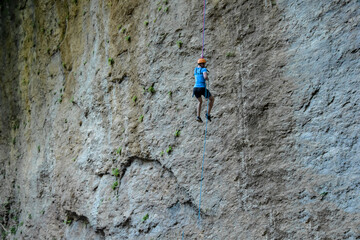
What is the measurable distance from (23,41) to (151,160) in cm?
1031

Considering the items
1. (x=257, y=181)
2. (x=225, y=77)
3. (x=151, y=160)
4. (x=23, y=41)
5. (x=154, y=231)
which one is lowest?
(x=154, y=231)

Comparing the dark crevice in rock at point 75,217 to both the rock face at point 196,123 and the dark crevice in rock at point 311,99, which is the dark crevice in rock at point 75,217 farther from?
the dark crevice in rock at point 311,99

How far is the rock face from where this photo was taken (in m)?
5.86

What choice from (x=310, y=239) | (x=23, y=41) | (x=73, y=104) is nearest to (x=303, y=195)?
(x=310, y=239)

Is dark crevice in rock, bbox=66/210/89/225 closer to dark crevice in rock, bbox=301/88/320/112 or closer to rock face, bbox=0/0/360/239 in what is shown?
rock face, bbox=0/0/360/239

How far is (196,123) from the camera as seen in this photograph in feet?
25.4

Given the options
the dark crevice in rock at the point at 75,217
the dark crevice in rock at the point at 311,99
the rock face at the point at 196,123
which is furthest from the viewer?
the dark crevice in rock at the point at 75,217

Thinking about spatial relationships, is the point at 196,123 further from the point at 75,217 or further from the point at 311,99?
the point at 75,217

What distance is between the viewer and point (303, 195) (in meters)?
5.98

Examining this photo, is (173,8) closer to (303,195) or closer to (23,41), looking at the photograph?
(303,195)

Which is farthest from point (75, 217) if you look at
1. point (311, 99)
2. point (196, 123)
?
point (311, 99)

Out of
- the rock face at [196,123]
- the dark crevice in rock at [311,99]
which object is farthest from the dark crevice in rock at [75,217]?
the dark crevice in rock at [311,99]

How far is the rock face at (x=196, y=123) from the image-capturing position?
5.86 meters

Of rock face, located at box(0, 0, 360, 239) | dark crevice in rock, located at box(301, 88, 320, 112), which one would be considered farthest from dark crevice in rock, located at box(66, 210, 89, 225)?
dark crevice in rock, located at box(301, 88, 320, 112)
